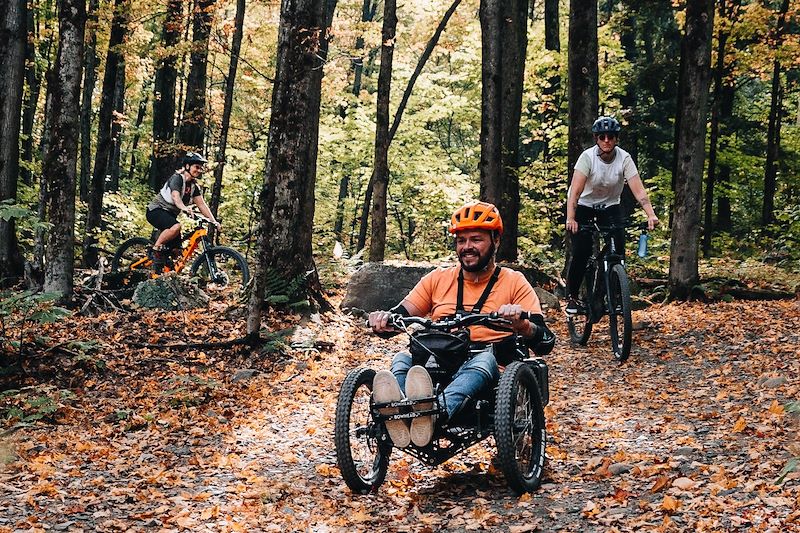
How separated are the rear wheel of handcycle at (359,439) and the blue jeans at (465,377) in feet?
0.74

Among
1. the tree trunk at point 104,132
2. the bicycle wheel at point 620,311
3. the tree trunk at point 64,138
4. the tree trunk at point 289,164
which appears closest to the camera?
the bicycle wheel at point 620,311

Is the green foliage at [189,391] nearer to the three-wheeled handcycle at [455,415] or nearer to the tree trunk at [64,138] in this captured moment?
the tree trunk at [64,138]

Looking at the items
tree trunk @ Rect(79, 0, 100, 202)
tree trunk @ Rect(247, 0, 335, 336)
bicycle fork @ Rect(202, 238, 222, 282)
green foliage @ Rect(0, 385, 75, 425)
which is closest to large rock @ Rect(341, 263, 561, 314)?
tree trunk @ Rect(247, 0, 335, 336)

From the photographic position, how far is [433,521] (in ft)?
15.7

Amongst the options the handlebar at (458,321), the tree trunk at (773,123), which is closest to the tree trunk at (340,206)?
the tree trunk at (773,123)

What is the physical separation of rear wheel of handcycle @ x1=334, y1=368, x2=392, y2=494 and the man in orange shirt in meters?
0.24

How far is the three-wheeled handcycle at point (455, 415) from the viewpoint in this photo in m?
4.91

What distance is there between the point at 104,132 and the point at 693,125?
1278 centimetres

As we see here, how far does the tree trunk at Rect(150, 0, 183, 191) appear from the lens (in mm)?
16906

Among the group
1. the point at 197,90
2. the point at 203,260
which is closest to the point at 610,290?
the point at 203,260

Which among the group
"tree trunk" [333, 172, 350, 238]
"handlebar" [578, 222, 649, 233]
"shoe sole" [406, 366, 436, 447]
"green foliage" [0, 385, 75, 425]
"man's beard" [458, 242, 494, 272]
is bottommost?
"green foliage" [0, 385, 75, 425]

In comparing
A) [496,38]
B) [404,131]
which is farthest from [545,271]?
[404,131]

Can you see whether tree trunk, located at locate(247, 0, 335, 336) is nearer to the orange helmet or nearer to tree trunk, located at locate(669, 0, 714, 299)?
the orange helmet

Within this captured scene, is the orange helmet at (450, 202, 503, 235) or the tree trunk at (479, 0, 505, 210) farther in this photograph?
the tree trunk at (479, 0, 505, 210)
